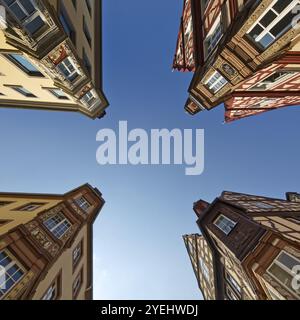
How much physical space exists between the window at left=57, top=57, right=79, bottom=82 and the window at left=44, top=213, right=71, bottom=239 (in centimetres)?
1061

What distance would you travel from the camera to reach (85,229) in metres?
19.2

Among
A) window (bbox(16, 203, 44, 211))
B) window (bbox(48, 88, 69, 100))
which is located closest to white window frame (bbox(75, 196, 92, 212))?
window (bbox(16, 203, 44, 211))

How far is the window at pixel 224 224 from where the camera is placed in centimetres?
1550

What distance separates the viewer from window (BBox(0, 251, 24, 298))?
26.3ft

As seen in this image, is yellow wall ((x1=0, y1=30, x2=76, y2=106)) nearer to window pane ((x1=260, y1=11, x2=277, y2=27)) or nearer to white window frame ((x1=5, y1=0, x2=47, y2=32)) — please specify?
white window frame ((x1=5, y1=0, x2=47, y2=32))

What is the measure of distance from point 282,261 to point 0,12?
18.2 metres

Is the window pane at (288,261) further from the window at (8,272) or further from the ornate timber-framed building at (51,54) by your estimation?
the ornate timber-framed building at (51,54)

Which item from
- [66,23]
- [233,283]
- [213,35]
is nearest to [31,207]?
[66,23]

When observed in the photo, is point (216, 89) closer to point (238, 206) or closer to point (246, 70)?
point (246, 70)

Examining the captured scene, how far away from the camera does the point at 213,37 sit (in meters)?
15.4

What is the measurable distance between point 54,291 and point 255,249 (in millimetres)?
12126

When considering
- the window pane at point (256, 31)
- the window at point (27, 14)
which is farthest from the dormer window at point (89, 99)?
the window pane at point (256, 31)

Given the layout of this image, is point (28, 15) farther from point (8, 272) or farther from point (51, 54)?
point (8, 272)

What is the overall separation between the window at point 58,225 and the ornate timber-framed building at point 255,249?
38.4ft
